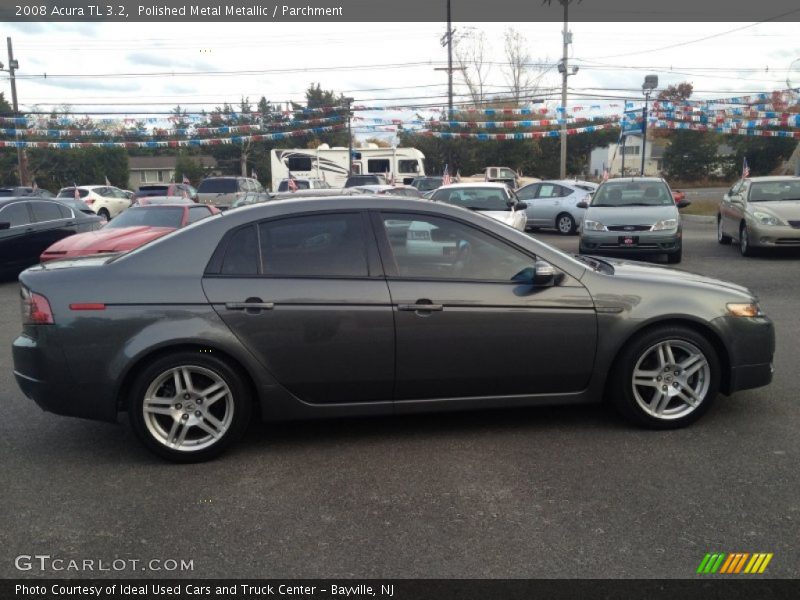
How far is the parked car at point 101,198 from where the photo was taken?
3050 centimetres

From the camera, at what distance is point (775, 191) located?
1407 cm

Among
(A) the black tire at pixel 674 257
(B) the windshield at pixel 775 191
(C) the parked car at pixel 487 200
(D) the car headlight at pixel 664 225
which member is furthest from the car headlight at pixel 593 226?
(B) the windshield at pixel 775 191

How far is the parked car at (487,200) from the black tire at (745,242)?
14.2 feet

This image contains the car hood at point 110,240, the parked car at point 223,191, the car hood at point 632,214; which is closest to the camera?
the car hood at point 110,240

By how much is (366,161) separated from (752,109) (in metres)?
19.8

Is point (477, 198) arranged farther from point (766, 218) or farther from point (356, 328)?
point (356, 328)

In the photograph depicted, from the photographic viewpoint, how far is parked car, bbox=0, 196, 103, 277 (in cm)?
1234

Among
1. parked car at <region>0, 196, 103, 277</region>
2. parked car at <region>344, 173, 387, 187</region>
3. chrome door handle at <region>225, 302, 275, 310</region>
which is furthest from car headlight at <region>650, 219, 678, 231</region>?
parked car at <region>344, 173, 387, 187</region>

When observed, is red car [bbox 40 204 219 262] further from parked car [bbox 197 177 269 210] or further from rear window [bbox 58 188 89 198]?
rear window [bbox 58 188 89 198]

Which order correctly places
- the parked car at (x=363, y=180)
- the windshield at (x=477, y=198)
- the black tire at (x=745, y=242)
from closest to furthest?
the black tire at (x=745, y=242), the windshield at (x=477, y=198), the parked car at (x=363, y=180)

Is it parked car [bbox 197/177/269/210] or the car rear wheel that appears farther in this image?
parked car [bbox 197/177/269/210]

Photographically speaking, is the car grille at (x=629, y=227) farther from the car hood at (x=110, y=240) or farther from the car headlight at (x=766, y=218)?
the car hood at (x=110, y=240)

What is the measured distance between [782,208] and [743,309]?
9922 millimetres

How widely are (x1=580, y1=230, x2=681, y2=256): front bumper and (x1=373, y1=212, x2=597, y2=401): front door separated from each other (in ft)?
29.0
